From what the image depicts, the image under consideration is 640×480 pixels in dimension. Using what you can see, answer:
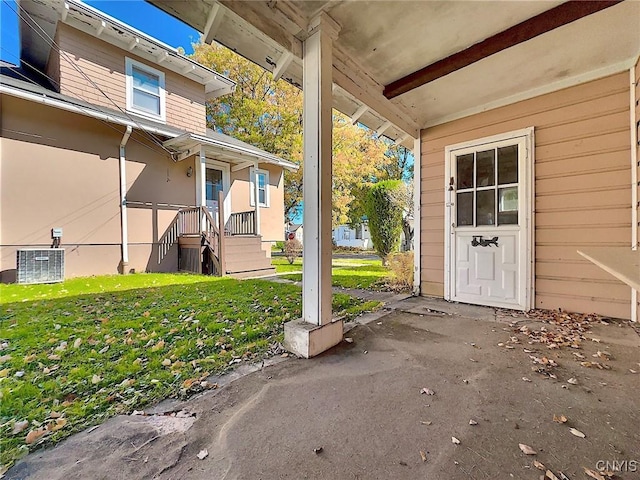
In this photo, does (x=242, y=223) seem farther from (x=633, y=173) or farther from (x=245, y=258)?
(x=633, y=173)

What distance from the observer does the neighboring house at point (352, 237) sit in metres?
23.1

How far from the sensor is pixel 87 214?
5.93 metres

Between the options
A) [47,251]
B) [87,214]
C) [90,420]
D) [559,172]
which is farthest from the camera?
[87,214]

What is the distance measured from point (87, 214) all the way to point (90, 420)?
603 centimetres

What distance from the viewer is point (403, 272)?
16.3 ft

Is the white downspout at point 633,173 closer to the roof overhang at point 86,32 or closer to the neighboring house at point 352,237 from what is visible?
the roof overhang at point 86,32

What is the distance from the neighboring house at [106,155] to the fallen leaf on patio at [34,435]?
487 centimetres

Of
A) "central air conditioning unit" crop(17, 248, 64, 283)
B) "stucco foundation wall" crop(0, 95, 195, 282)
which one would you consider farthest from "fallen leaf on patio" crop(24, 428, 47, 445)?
"stucco foundation wall" crop(0, 95, 195, 282)

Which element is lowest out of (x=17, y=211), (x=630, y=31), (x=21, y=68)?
(x=17, y=211)

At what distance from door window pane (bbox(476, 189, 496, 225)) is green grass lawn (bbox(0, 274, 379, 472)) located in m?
1.78

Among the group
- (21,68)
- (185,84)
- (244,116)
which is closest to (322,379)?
(185,84)

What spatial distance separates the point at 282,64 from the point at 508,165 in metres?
2.90

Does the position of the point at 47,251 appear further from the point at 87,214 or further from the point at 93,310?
the point at 93,310

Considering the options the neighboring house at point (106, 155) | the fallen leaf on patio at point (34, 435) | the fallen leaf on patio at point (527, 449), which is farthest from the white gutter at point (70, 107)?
the fallen leaf on patio at point (527, 449)
